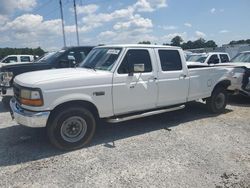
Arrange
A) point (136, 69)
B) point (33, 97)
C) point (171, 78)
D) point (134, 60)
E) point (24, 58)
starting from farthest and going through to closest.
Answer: point (24, 58) → point (171, 78) → point (134, 60) → point (136, 69) → point (33, 97)

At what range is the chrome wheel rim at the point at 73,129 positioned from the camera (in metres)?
4.92

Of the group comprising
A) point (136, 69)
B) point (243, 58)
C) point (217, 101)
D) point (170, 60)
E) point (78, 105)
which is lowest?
point (217, 101)

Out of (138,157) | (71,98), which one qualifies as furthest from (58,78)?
(138,157)

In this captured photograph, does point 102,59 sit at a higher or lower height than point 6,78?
higher

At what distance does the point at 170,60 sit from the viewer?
6.34m

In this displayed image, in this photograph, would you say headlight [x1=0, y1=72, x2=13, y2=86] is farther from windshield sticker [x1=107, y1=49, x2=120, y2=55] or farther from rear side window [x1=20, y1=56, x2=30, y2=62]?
rear side window [x1=20, y1=56, x2=30, y2=62]

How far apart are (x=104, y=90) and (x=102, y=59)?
90 cm

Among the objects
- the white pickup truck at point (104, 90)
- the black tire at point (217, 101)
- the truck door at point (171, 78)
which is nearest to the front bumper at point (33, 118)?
the white pickup truck at point (104, 90)

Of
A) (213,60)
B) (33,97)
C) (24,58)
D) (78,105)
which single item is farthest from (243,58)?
(24,58)

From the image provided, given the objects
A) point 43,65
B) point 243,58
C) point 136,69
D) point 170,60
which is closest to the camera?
point 136,69

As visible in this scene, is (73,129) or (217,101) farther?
(217,101)

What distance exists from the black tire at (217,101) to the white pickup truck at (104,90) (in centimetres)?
55

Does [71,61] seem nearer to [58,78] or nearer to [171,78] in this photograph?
[171,78]

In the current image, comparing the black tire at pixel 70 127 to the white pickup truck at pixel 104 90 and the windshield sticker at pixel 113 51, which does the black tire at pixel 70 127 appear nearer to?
the white pickup truck at pixel 104 90
